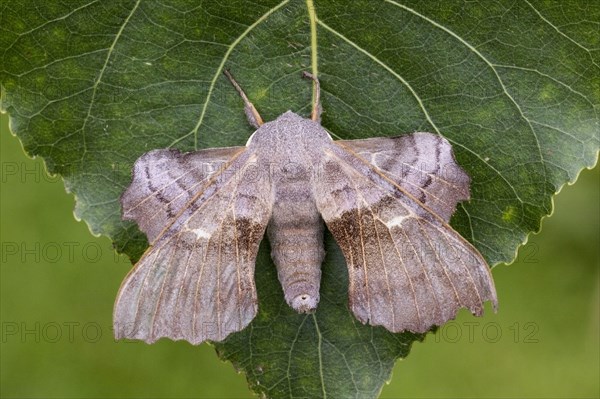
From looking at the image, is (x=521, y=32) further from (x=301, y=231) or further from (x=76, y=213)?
(x=76, y=213)

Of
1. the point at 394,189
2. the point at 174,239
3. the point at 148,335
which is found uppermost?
the point at 394,189

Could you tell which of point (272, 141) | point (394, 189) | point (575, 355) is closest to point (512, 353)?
point (575, 355)

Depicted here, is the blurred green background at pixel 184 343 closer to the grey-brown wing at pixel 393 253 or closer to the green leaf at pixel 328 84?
the green leaf at pixel 328 84

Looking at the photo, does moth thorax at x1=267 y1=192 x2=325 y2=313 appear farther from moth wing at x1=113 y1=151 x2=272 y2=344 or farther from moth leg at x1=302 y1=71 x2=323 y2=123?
moth leg at x1=302 y1=71 x2=323 y2=123

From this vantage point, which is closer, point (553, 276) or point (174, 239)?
point (174, 239)

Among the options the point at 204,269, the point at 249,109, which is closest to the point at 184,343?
the point at 204,269

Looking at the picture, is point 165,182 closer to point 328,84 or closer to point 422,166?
point 328,84
